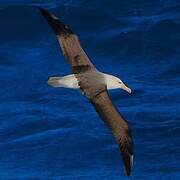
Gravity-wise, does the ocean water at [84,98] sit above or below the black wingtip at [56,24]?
below

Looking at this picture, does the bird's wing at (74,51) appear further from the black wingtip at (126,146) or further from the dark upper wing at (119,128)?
the black wingtip at (126,146)

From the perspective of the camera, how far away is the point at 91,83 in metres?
11.6

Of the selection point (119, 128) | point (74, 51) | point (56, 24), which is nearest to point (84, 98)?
point (74, 51)

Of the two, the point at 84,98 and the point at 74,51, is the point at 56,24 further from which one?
the point at 84,98

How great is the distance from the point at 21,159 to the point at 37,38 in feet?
14.8

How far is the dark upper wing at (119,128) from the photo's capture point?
11.1 metres

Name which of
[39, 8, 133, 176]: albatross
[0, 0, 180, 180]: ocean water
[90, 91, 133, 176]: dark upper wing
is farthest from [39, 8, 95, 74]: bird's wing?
[0, 0, 180, 180]: ocean water

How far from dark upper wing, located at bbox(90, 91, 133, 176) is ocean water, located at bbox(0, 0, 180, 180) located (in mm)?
3070

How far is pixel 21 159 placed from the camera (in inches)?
595

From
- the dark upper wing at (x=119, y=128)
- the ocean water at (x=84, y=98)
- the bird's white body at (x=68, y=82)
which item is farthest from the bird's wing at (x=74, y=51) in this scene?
the ocean water at (x=84, y=98)

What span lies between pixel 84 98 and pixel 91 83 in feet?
17.5

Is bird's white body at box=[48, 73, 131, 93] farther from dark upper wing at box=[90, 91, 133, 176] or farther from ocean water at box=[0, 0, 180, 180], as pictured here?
ocean water at box=[0, 0, 180, 180]

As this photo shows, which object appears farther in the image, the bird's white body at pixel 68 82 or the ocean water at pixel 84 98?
the ocean water at pixel 84 98

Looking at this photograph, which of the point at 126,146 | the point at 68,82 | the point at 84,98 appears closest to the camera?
the point at 126,146
